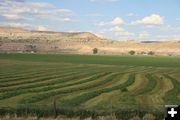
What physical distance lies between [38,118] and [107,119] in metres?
4.16

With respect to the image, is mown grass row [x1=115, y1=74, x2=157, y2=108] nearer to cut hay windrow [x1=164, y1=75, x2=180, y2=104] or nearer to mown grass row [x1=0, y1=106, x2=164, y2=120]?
cut hay windrow [x1=164, y1=75, x2=180, y2=104]

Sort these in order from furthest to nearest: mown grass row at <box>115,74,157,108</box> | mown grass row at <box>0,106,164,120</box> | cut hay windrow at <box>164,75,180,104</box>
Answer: cut hay windrow at <box>164,75,180,104</box> < mown grass row at <box>115,74,157,108</box> < mown grass row at <box>0,106,164,120</box>

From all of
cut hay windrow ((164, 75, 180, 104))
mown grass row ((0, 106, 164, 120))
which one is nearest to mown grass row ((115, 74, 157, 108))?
cut hay windrow ((164, 75, 180, 104))

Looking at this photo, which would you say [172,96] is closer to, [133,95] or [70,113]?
[133,95]

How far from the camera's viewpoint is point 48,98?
4544 centimetres

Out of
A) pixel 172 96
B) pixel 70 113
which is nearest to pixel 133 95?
pixel 172 96

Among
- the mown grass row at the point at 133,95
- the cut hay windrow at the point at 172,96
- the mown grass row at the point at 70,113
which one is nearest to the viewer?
the mown grass row at the point at 70,113

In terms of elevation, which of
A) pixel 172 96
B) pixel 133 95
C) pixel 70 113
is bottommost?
pixel 172 96

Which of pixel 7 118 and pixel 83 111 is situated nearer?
pixel 7 118

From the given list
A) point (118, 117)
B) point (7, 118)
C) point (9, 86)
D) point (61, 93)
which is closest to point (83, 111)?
point (118, 117)

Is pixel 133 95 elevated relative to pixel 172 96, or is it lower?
elevated

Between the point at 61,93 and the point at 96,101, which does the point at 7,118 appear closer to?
the point at 96,101

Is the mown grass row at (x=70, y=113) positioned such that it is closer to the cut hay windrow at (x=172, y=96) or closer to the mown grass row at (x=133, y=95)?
the mown grass row at (x=133, y=95)

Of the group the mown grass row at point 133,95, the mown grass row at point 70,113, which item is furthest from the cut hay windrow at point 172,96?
the mown grass row at point 70,113
